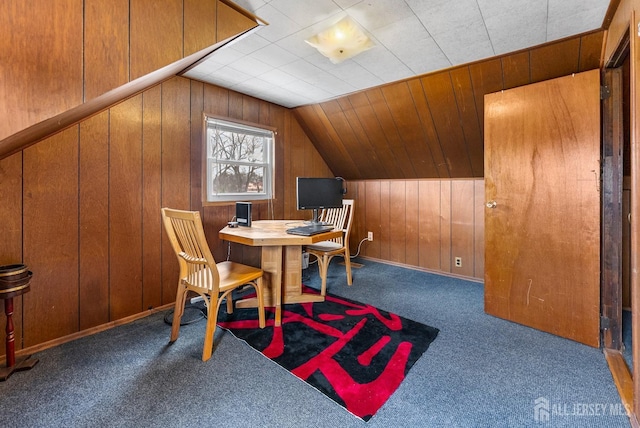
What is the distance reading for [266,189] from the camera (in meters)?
3.48

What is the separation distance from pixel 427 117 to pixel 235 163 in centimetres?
213

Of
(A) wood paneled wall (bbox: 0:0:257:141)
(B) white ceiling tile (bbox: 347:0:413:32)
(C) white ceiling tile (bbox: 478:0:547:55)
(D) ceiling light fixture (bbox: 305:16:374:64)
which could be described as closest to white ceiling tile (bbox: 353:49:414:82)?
(D) ceiling light fixture (bbox: 305:16:374:64)

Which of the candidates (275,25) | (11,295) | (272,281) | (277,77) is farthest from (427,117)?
(11,295)

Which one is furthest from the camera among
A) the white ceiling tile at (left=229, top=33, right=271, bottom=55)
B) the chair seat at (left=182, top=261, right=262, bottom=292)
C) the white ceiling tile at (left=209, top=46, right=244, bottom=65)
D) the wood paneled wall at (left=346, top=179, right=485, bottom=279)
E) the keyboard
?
the wood paneled wall at (left=346, top=179, right=485, bottom=279)

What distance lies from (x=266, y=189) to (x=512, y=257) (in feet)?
8.54

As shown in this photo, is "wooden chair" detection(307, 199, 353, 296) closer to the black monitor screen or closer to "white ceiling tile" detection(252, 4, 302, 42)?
the black monitor screen

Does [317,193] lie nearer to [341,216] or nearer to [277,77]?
[341,216]

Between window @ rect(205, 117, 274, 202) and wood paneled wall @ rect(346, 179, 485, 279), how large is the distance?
1563 mm

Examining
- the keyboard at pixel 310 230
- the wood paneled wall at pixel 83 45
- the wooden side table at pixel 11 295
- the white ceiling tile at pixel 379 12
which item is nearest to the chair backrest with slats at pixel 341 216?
the keyboard at pixel 310 230

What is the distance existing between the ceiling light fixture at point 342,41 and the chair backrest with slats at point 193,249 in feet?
4.77

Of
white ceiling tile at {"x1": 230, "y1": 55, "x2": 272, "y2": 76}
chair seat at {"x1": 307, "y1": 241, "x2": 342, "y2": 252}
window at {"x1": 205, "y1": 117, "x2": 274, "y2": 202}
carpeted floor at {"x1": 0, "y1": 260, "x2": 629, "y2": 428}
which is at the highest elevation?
white ceiling tile at {"x1": 230, "y1": 55, "x2": 272, "y2": 76}

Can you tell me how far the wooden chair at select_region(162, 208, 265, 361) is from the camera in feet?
5.71

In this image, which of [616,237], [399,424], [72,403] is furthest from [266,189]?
[616,237]

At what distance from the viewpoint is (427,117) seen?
293 centimetres
